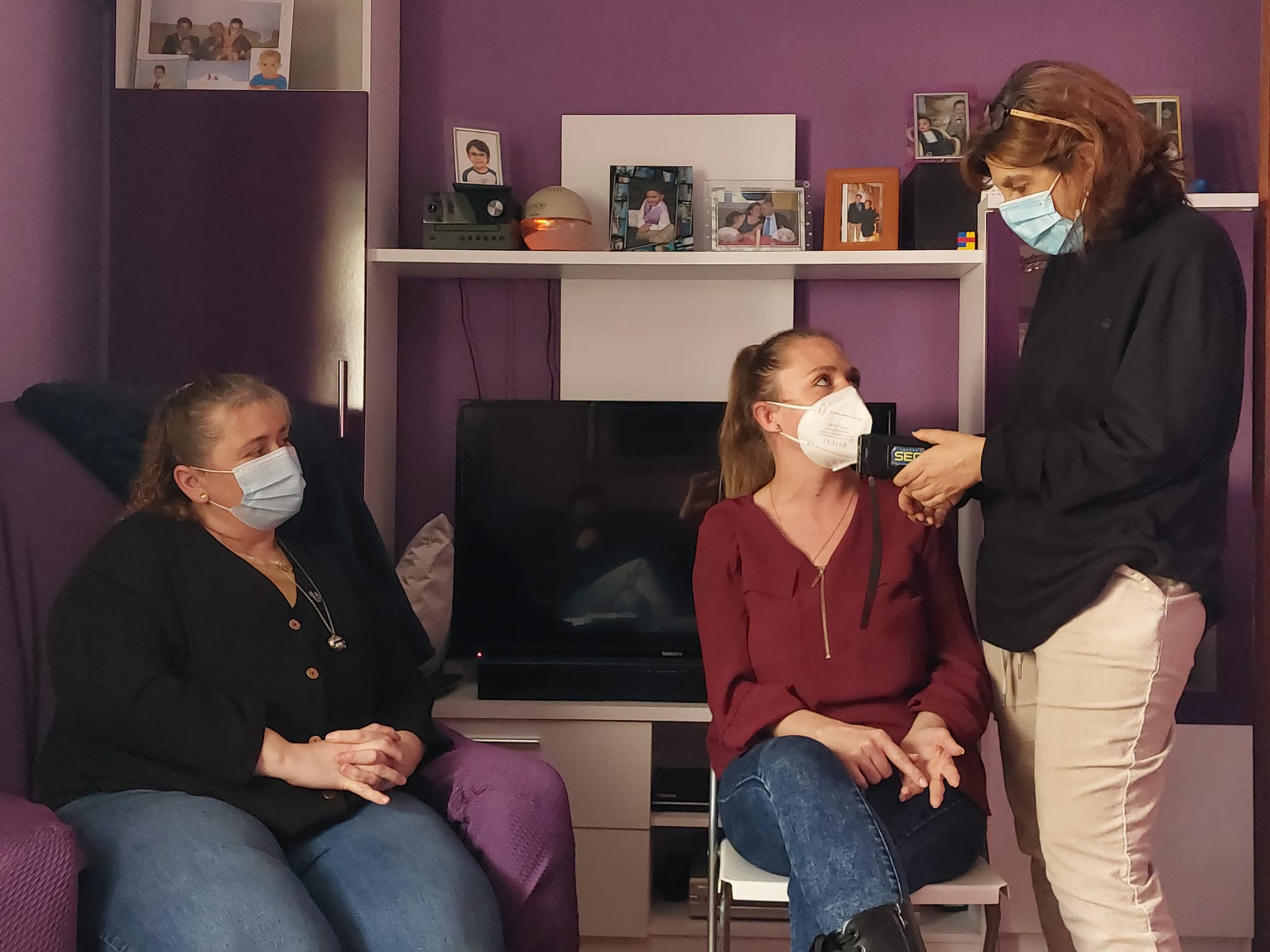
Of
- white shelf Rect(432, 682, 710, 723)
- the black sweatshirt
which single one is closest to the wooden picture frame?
the black sweatshirt

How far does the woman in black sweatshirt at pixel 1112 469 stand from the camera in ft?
4.41

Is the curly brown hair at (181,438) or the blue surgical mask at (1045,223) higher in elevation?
the blue surgical mask at (1045,223)

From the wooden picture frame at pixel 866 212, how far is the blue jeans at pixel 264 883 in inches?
60.7

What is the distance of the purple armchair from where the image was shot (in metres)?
1.55

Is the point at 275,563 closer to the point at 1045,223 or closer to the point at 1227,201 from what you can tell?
the point at 1045,223

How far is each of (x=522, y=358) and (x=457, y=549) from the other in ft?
1.75

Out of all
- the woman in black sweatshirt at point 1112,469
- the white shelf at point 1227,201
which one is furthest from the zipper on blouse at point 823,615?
the white shelf at point 1227,201

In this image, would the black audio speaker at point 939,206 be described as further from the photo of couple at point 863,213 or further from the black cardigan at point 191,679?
the black cardigan at point 191,679

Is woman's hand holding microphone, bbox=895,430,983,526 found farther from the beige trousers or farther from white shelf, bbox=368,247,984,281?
white shelf, bbox=368,247,984,281

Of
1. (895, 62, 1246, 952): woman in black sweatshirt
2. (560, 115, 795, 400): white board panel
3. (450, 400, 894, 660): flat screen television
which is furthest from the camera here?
(560, 115, 795, 400): white board panel

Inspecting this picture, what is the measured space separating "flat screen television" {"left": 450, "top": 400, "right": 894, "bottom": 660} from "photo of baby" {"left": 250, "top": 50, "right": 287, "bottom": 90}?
0.81 m

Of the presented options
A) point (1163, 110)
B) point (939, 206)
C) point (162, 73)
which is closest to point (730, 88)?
point (939, 206)

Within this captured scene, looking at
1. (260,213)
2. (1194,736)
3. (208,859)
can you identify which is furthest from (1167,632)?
(260,213)

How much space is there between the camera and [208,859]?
131 centimetres
